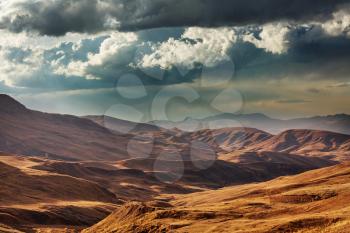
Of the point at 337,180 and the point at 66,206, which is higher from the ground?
the point at 337,180

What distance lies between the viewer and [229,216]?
6581 cm

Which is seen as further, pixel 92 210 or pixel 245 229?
pixel 92 210

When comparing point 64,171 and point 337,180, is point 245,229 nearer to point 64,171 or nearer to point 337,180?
point 337,180

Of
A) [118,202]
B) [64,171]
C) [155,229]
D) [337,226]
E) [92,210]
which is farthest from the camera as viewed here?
[64,171]

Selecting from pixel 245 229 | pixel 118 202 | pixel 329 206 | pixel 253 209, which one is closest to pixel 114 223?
pixel 253 209

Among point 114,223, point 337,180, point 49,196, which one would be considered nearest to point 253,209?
point 114,223

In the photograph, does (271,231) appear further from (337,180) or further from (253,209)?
(337,180)

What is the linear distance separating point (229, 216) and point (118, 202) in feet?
278

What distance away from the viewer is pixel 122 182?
200 metres

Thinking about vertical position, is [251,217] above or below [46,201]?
above

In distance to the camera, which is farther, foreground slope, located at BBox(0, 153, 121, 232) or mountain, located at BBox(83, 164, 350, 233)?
foreground slope, located at BBox(0, 153, 121, 232)

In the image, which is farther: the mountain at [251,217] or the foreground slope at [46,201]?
the foreground slope at [46,201]

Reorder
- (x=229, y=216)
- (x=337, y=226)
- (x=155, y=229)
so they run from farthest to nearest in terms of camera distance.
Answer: (x=229, y=216) → (x=155, y=229) → (x=337, y=226)

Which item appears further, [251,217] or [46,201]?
[46,201]
